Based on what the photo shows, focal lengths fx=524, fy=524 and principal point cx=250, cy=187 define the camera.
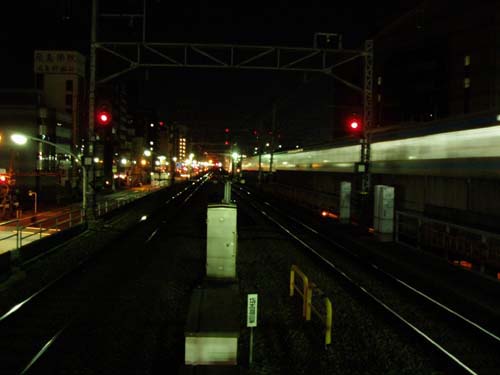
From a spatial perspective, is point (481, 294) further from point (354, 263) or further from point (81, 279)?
point (81, 279)

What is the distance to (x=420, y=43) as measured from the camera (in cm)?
6856

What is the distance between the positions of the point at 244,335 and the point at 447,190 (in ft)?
49.5

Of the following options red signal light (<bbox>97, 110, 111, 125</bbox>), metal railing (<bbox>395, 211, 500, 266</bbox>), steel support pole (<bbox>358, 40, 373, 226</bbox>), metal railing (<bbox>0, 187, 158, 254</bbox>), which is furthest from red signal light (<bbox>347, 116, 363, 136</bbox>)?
metal railing (<bbox>0, 187, 158, 254</bbox>)

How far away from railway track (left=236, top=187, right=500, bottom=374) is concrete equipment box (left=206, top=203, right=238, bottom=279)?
284cm

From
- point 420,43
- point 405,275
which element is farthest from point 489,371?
point 420,43

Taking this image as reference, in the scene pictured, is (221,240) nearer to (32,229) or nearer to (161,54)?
(161,54)

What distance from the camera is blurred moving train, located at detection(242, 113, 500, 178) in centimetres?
1858

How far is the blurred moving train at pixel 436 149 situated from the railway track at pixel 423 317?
6.85 metres

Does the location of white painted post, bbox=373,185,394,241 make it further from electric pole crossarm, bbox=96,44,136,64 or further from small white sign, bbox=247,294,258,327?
small white sign, bbox=247,294,258,327

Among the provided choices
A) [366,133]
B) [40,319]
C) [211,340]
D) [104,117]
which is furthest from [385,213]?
[211,340]

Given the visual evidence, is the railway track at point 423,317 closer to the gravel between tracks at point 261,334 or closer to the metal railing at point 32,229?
the gravel between tracks at point 261,334

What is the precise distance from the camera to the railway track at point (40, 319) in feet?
23.8

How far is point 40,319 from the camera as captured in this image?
29.8 ft

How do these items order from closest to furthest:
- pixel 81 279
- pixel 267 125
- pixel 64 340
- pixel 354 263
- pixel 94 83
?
pixel 64 340
pixel 81 279
pixel 354 263
pixel 94 83
pixel 267 125
